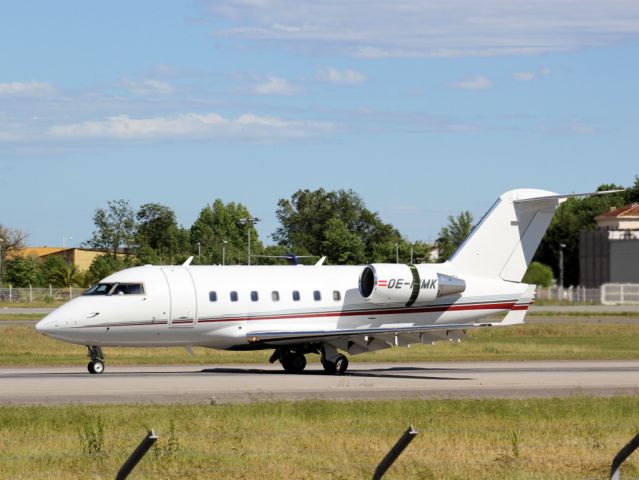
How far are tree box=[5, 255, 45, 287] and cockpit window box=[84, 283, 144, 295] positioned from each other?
3830 inches

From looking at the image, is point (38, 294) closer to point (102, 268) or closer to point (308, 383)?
point (102, 268)

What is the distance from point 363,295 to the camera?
36.9 m

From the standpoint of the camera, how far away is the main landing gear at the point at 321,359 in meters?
36.1

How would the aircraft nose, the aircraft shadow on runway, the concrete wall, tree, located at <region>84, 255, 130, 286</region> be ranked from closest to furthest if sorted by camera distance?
the aircraft nose, the aircraft shadow on runway, the concrete wall, tree, located at <region>84, 255, 130, 286</region>

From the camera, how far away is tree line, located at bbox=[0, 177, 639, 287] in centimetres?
11506

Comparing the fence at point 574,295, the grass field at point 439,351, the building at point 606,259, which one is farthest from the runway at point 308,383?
the building at point 606,259

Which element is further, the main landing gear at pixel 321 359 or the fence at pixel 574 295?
the fence at pixel 574 295

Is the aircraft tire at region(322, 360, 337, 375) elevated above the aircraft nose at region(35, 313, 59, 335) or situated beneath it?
situated beneath

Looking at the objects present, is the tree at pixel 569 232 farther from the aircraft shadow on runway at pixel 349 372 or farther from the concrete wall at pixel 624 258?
Answer: the aircraft shadow on runway at pixel 349 372

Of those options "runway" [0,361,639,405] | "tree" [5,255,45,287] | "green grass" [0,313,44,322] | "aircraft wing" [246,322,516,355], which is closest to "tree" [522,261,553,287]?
"green grass" [0,313,44,322]

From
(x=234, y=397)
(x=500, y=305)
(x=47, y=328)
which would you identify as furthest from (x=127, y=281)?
(x=500, y=305)

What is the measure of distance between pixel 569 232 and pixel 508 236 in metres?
82.6

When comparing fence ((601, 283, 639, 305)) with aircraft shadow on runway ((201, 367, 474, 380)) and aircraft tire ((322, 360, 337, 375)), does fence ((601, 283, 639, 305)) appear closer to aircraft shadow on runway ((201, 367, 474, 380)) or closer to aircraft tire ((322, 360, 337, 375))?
aircraft shadow on runway ((201, 367, 474, 380))

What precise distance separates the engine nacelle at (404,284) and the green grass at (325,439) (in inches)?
390
